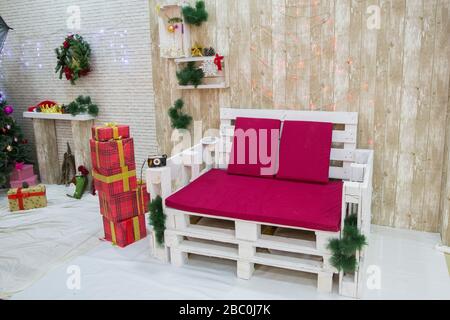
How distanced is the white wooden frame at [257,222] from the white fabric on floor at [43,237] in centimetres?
76

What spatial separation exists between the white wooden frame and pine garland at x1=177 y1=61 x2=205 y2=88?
0.32 m

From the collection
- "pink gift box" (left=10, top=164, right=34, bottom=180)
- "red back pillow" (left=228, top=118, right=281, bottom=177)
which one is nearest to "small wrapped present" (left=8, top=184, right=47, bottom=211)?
"pink gift box" (left=10, top=164, right=34, bottom=180)

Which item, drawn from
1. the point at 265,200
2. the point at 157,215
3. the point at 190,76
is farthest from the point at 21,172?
the point at 265,200

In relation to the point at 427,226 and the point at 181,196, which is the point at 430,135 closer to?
the point at 427,226

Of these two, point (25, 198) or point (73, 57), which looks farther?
point (73, 57)

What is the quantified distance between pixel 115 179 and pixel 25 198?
4.17ft

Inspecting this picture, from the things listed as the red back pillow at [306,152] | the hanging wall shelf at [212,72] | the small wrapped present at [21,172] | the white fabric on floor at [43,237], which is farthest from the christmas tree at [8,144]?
the red back pillow at [306,152]

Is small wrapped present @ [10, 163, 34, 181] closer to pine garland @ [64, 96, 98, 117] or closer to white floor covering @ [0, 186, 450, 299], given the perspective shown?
pine garland @ [64, 96, 98, 117]

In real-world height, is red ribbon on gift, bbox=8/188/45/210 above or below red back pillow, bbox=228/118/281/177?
below

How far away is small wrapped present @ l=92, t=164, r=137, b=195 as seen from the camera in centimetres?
287

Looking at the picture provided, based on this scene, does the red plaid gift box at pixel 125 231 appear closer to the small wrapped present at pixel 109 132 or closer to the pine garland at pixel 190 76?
the small wrapped present at pixel 109 132

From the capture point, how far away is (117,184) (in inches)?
115

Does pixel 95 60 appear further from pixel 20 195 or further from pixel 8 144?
pixel 20 195

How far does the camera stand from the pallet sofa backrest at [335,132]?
295 centimetres
